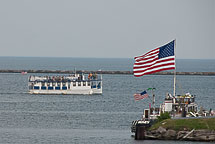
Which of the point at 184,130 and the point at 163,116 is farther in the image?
the point at 163,116

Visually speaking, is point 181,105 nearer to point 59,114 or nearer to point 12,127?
point 12,127

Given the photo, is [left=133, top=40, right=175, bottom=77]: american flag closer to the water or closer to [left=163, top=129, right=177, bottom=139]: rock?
[left=163, top=129, right=177, bottom=139]: rock

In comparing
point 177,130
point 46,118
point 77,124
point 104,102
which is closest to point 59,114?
point 46,118

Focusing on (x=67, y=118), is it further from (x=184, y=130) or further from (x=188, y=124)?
(x=188, y=124)

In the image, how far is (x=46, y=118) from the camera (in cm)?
7381

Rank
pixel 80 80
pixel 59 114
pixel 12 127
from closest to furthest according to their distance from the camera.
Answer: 1. pixel 12 127
2. pixel 59 114
3. pixel 80 80

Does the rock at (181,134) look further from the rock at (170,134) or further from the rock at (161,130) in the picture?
the rock at (161,130)

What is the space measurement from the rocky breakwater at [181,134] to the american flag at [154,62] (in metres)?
4.81

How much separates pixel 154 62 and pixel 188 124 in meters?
5.72

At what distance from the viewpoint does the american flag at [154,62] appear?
52284 mm

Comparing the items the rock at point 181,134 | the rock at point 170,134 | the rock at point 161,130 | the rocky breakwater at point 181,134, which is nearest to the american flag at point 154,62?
the rock at point 161,130

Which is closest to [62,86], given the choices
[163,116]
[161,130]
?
[163,116]

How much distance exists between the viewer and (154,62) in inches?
2063

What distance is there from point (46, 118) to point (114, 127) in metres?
11.4
